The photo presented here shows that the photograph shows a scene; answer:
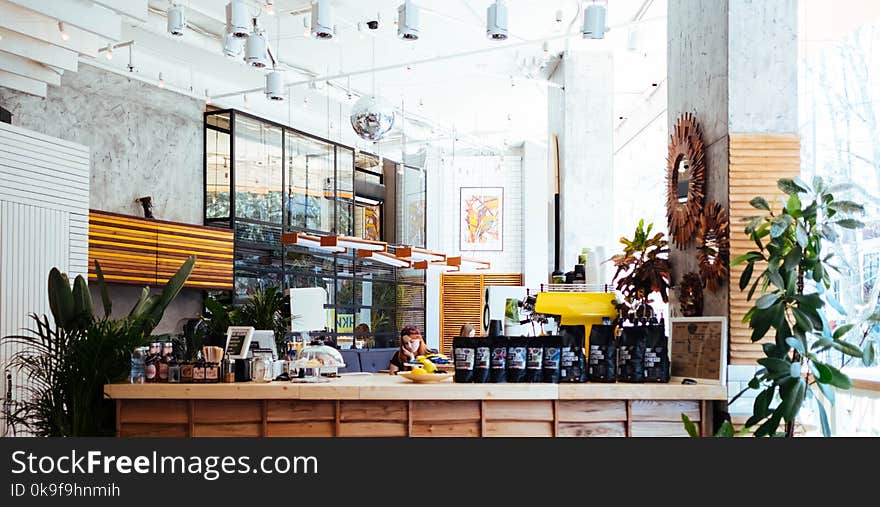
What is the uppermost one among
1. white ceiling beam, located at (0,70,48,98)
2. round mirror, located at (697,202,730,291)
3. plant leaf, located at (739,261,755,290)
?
white ceiling beam, located at (0,70,48,98)

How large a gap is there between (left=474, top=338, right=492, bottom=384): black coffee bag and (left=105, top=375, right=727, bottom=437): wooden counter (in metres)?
0.11

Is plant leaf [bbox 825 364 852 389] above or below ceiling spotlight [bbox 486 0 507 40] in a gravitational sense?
below

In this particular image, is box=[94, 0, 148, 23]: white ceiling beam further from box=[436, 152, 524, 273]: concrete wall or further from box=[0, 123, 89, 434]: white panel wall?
box=[436, 152, 524, 273]: concrete wall

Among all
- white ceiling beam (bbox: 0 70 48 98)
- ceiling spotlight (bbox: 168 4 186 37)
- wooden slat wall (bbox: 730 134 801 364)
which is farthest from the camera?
white ceiling beam (bbox: 0 70 48 98)

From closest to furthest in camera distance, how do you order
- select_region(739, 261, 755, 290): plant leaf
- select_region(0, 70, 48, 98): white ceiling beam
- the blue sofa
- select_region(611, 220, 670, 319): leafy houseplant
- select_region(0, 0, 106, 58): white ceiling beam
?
1. select_region(739, 261, 755, 290): plant leaf
2. select_region(611, 220, 670, 319): leafy houseplant
3. select_region(0, 0, 106, 58): white ceiling beam
4. select_region(0, 70, 48, 98): white ceiling beam
5. the blue sofa

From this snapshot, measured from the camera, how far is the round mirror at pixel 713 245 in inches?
197

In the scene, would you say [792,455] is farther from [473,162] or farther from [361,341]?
[473,162]

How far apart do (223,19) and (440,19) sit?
7.47 feet

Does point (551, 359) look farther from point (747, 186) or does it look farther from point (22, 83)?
point (22, 83)

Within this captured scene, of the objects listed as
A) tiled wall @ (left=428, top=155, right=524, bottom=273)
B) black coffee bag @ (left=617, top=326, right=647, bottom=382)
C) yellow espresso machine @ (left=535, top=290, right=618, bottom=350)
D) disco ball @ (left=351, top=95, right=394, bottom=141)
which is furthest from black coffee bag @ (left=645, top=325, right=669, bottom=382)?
tiled wall @ (left=428, top=155, right=524, bottom=273)

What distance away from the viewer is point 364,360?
31.1ft

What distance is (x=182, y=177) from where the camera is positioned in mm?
11227

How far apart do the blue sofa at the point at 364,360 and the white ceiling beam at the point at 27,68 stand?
3.74 metres

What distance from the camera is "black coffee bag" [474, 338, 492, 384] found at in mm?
4859
